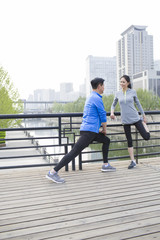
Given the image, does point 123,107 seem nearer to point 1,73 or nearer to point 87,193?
point 87,193

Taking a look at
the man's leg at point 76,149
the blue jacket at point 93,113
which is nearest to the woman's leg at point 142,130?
the blue jacket at point 93,113

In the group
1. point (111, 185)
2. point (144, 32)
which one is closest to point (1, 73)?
point (111, 185)

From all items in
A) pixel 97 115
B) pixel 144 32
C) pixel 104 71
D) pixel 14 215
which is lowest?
pixel 14 215

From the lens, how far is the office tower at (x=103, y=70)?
140 m

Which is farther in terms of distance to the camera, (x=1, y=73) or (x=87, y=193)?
(x=1, y=73)

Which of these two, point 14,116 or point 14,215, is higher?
point 14,116

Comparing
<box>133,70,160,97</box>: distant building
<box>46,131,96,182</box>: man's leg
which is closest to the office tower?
<box>133,70,160,97</box>: distant building

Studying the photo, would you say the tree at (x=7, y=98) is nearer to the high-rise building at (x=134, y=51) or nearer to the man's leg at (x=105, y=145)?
the man's leg at (x=105, y=145)

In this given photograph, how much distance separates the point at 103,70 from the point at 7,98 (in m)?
135

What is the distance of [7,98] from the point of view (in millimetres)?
17000

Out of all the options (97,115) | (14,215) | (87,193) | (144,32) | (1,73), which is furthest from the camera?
(144,32)

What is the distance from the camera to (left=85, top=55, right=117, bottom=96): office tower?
14012cm

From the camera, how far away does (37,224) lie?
1.96 meters

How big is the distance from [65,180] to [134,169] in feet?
4.35
